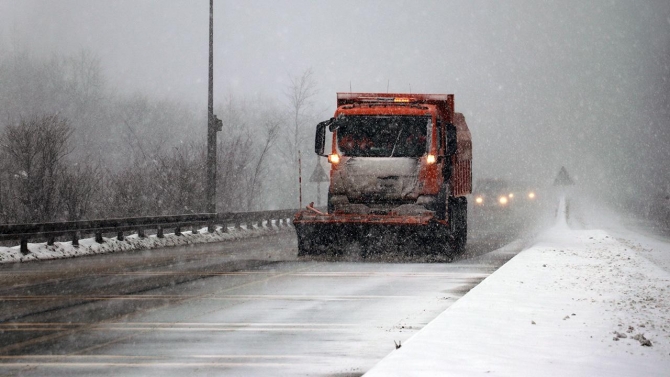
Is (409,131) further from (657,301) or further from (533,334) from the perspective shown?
(533,334)

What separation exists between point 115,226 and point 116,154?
159ft

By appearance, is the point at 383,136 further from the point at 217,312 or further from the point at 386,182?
the point at 217,312

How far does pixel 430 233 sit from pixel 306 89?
138 ft

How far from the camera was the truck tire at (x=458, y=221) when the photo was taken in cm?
2123

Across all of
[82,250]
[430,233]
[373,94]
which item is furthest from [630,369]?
[82,250]

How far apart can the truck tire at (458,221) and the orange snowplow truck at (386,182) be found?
51cm

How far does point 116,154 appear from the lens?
236ft

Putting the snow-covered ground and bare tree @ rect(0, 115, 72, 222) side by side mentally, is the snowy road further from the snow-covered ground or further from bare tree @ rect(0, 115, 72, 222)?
bare tree @ rect(0, 115, 72, 222)

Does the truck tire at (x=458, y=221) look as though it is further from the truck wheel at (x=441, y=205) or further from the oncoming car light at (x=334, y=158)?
the oncoming car light at (x=334, y=158)

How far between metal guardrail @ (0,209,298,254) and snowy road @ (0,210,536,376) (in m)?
1.26

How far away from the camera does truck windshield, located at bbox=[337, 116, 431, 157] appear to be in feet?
65.8

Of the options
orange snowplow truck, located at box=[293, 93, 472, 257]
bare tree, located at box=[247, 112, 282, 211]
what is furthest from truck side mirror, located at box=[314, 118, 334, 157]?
bare tree, located at box=[247, 112, 282, 211]

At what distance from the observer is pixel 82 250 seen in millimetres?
23422

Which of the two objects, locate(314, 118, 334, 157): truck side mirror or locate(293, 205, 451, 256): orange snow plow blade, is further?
locate(314, 118, 334, 157): truck side mirror
